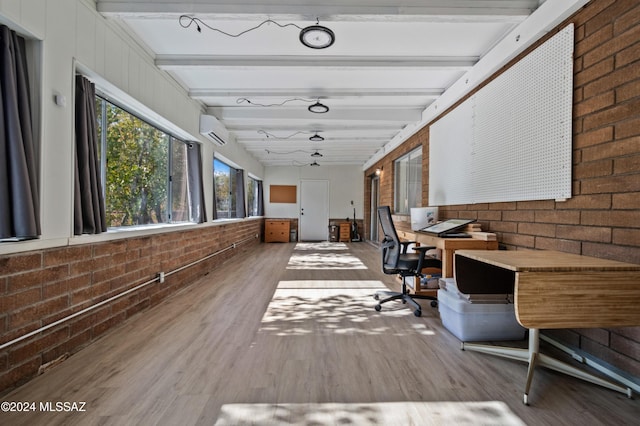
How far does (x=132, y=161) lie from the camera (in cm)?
331

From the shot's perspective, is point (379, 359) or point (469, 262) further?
point (469, 262)

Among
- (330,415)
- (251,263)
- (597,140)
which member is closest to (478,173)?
(597,140)

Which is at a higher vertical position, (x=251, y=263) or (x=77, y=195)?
(x=77, y=195)

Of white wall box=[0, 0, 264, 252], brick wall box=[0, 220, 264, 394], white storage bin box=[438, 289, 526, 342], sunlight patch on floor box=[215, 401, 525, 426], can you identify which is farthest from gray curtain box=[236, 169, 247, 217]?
sunlight patch on floor box=[215, 401, 525, 426]

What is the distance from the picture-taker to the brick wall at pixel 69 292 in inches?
69.6

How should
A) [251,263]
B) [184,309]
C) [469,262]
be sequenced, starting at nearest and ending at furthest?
[469,262], [184,309], [251,263]

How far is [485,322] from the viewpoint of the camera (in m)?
2.40

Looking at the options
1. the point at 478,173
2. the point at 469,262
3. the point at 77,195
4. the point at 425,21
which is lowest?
the point at 469,262

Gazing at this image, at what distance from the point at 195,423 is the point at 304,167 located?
30.8ft

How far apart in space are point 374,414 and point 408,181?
5.23 meters

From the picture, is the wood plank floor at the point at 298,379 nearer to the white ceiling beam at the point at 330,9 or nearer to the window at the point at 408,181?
the white ceiling beam at the point at 330,9

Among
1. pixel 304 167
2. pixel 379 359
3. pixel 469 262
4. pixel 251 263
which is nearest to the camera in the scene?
pixel 379 359

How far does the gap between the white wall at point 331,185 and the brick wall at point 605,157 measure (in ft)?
26.8

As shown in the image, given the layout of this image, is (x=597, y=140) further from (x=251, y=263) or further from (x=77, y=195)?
(x=251, y=263)
